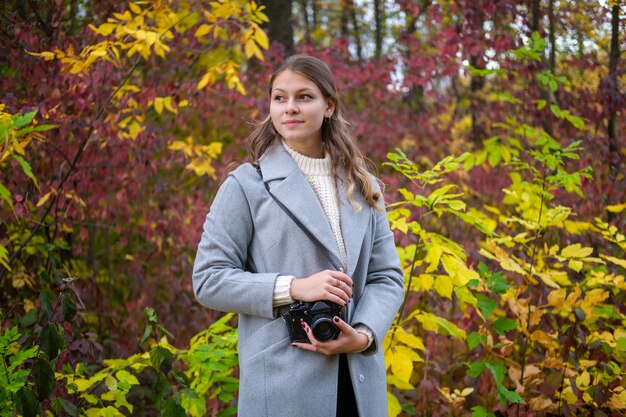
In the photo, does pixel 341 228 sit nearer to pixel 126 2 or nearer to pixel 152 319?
pixel 152 319

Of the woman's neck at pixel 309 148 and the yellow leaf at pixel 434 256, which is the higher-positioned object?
the woman's neck at pixel 309 148

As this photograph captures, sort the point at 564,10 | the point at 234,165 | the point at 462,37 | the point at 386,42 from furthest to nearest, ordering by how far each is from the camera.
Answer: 1. the point at 386,42
2. the point at 564,10
3. the point at 462,37
4. the point at 234,165

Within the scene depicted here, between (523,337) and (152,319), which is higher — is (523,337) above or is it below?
below

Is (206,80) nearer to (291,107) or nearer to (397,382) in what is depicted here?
(291,107)

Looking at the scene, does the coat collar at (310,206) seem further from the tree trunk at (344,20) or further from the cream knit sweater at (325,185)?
the tree trunk at (344,20)

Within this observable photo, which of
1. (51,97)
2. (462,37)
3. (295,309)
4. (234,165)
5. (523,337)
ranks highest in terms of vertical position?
(462,37)

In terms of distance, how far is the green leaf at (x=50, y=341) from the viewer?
7.23ft

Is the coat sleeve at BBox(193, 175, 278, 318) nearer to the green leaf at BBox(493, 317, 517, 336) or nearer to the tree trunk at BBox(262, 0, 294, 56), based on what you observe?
the green leaf at BBox(493, 317, 517, 336)

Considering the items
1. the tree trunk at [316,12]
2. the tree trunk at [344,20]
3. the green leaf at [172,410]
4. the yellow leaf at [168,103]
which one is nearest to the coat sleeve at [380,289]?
the green leaf at [172,410]

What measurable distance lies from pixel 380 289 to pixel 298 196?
41cm

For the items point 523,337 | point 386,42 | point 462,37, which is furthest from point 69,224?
point 386,42

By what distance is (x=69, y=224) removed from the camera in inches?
139

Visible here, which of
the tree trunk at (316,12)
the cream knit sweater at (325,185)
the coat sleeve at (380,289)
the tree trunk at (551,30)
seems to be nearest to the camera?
the coat sleeve at (380,289)

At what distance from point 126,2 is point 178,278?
180 centimetres
